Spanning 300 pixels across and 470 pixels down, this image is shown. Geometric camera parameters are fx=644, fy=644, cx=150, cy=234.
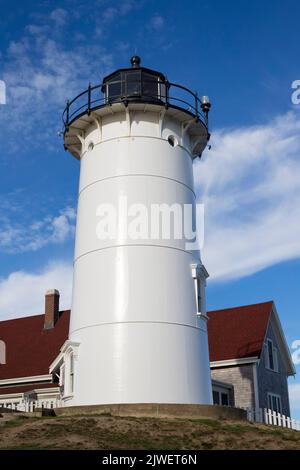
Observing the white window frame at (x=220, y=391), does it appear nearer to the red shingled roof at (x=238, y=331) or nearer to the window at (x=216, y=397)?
the window at (x=216, y=397)

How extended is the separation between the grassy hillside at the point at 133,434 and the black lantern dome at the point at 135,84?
10.6 metres

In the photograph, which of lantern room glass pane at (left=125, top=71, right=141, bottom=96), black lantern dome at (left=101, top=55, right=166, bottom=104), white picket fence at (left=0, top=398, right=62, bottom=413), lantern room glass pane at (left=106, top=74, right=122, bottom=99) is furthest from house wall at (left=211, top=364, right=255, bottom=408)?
lantern room glass pane at (left=106, top=74, right=122, bottom=99)

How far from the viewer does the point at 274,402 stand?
29109mm

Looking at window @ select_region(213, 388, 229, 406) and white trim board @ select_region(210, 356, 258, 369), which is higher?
white trim board @ select_region(210, 356, 258, 369)

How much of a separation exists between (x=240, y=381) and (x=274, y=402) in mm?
2569

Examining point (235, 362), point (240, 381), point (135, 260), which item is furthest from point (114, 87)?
point (240, 381)

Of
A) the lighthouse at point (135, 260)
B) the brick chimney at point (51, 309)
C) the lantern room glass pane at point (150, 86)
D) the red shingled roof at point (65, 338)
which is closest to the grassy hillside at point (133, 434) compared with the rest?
the lighthouse at point (135, 260)

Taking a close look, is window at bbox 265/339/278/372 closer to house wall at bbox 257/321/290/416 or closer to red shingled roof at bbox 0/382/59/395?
house wall at bbox 257/321/290/416

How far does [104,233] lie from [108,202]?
1029 millimetres

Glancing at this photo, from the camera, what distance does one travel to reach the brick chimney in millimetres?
Result: 33344

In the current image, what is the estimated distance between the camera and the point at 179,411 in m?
17.9
